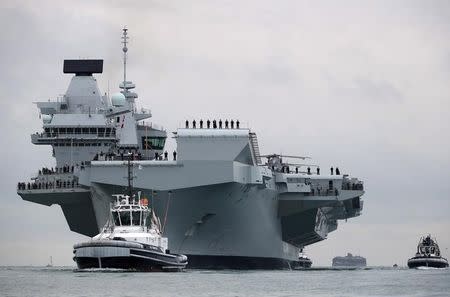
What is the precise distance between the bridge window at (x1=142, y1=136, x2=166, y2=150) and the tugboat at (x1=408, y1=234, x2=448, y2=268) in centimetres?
2530

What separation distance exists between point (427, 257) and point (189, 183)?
4251cm

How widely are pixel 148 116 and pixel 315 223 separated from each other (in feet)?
49.6

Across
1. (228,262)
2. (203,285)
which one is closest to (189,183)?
(228,262)

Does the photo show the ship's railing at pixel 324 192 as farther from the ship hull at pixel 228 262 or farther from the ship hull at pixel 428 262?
the ship hull at pixel 428 262

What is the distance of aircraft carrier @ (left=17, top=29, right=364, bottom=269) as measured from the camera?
8712 cm

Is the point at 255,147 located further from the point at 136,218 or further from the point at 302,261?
the point at 302,261

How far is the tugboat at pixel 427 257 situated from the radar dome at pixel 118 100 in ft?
99.4

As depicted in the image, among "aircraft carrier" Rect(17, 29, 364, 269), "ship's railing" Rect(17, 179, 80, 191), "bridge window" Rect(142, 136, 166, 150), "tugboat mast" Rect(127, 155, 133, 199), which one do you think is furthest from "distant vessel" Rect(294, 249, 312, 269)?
"tugboat mast" Rect(127, 155, 133, 199)

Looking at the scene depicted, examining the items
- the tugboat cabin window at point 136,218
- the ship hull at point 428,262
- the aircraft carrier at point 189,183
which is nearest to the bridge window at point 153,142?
the aircraft carrier at point 189,183

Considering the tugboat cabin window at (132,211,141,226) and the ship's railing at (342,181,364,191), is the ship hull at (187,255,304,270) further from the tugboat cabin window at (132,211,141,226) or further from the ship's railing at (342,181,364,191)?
the tugboat cabin window at (132,211,141,226)

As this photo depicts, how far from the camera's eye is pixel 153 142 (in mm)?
112250

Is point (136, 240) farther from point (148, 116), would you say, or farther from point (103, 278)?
point (148, 116)

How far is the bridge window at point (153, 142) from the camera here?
365 ft

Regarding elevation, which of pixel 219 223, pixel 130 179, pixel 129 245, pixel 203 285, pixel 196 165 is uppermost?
pixel 196 165
